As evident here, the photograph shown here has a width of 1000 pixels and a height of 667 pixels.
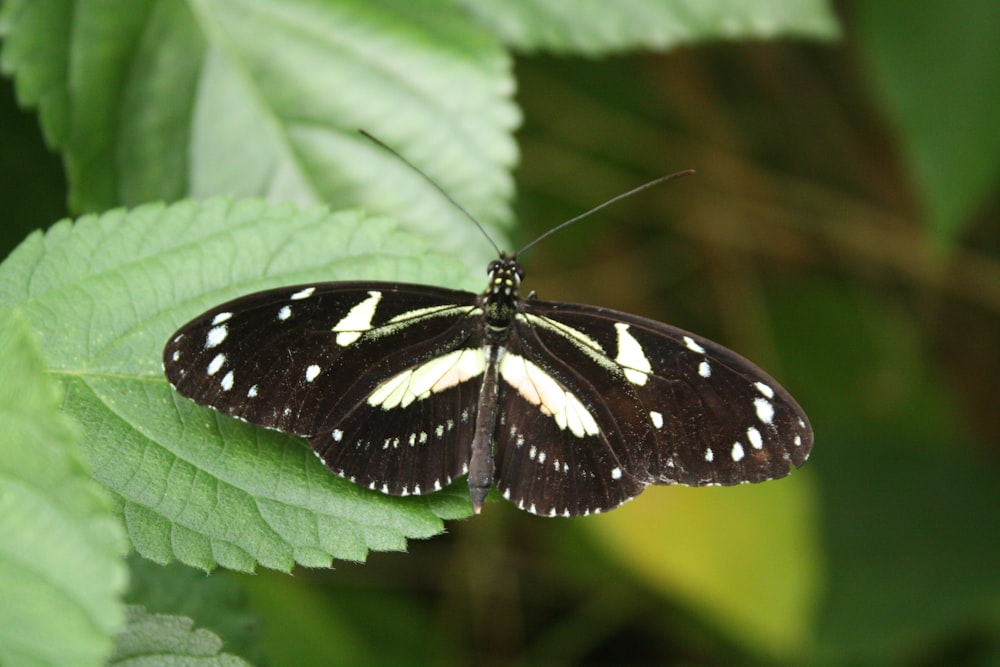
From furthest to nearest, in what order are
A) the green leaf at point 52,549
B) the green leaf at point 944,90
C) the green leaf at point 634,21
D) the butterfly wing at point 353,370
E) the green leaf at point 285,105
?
the green leaf at point 944,90 < the green leaf at point 634,21 < the green leaf at point 285,105 < the butterfly wing at point 353,370 < the green leaf at point 52,549

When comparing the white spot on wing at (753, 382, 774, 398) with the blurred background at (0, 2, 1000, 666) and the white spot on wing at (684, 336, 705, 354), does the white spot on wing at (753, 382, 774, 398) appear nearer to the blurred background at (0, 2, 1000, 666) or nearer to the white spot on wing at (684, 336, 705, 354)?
the white spot on wing at (684, 336, 705, 354)

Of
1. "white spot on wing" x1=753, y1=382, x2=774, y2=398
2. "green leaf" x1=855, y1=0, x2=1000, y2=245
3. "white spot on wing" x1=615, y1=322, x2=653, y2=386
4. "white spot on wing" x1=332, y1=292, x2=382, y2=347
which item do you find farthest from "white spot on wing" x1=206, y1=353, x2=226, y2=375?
"green leaf" x1=855, y1=0, x2=1000, y2=245

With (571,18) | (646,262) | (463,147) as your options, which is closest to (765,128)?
(646,262)

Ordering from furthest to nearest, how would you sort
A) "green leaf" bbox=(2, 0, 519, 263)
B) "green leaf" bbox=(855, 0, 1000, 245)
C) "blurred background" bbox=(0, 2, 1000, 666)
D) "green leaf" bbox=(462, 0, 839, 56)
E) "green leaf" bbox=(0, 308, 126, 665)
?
"blurred background" bbox=(0, 2, 1000, 666) < "green leaf" bbox=(855, 0, 1000, 245) < "green leaf" bbox=(462, 0, 839, 56) < "green leaf" bbox=(2, 0, 519, 263) < "green leaf" bbox=(0, 308, 126, 665)

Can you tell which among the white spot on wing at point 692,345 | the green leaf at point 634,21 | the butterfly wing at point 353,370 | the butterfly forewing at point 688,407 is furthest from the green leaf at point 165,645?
the green leaf at point 634,21

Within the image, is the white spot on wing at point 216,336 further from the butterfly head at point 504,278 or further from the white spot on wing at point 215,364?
the butterfly head at point 504,278

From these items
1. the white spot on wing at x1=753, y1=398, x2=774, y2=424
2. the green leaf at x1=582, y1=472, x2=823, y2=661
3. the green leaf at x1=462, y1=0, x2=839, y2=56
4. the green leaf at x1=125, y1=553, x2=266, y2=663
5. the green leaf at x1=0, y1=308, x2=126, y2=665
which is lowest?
the green leaf at x1=0, y1=308, x2=126, y2=665

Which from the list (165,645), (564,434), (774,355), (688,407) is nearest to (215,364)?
(165,645)
